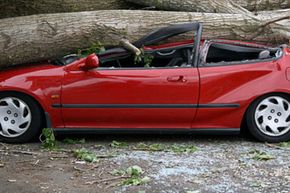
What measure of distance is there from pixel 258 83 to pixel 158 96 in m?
1.22

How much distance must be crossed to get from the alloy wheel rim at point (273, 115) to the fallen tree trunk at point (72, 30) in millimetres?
1760

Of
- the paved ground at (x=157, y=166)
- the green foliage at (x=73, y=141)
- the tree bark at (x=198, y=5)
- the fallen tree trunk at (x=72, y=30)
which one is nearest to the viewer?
the paved ground at (x=157, y=166)

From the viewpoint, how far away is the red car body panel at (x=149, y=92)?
6.39 metres

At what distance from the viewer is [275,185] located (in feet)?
16.4

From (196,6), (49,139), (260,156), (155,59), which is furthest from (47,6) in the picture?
(260,156)

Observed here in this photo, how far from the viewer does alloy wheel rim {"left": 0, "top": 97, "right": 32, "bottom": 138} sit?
6.43 meters

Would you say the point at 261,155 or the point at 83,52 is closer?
the point at 261,155

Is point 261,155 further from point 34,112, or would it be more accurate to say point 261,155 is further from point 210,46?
point 34,112

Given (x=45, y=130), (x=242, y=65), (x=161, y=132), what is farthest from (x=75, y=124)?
(x=242, y=65)

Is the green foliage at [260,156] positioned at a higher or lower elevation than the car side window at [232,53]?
lower

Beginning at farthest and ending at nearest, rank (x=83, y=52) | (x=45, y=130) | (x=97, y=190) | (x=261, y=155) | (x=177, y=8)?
1. (x=177, y=8)
2. (x=83, y=52)
3. (x=45, y=130)
4. (x=261, y=155)
5. (x=97, y=190)

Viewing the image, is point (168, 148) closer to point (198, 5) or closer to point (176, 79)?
point (176, 79)

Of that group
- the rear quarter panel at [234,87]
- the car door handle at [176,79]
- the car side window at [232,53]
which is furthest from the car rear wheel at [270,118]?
the car door handle at [176,79]

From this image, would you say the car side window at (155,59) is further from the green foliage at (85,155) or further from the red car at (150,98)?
the green foliage at (85,155)
